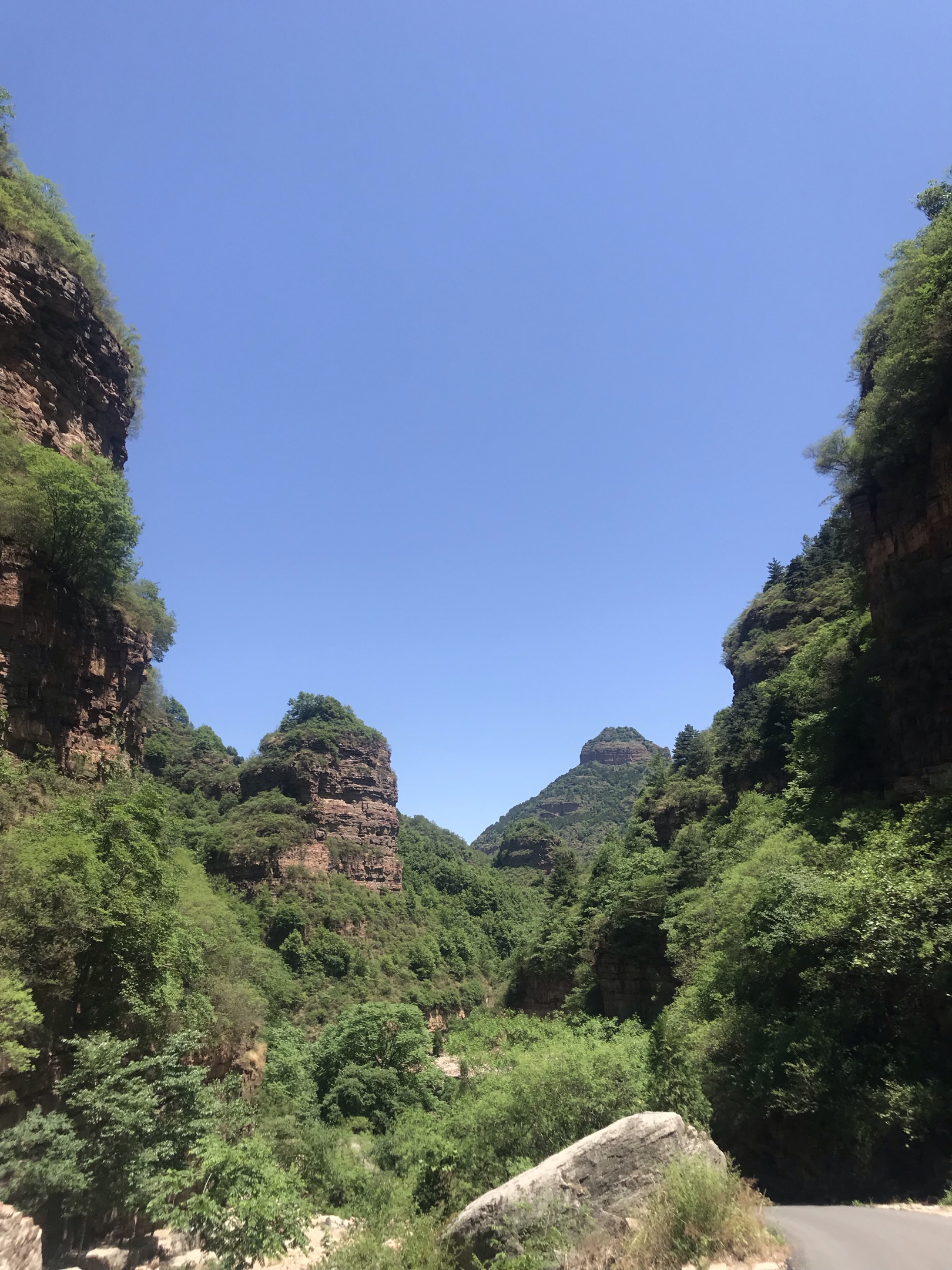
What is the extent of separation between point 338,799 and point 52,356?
2043 inches

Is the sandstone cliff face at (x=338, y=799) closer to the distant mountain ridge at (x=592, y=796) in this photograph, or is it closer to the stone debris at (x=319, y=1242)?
the stone debris at (x=319, y=1242)

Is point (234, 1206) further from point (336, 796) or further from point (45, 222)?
point (336, 796)

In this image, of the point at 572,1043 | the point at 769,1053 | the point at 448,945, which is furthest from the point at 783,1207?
the point at 448,945

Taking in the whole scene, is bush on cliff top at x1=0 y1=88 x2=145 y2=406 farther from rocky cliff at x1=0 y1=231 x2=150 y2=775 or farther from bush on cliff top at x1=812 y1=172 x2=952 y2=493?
bush on cliff top at x1=812 y1=172 x2=952 y2=493

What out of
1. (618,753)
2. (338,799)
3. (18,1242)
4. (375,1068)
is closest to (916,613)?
(18,1242)

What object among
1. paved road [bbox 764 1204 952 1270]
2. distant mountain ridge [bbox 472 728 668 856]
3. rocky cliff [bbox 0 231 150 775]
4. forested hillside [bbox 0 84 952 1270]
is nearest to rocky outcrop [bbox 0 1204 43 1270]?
forested hillside [bbox 0 84 952 1270]

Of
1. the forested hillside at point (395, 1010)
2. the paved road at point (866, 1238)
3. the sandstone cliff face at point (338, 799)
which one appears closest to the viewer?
the paved road at point (866, 1238)

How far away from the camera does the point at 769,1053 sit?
1409cm

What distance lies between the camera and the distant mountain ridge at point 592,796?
13725 centimetres

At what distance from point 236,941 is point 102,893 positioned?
15.6 m

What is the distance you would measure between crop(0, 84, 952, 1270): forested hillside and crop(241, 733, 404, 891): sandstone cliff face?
2724 centimetres

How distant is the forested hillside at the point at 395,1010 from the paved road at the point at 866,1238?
2.08 m

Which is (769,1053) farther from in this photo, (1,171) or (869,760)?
(1,171)

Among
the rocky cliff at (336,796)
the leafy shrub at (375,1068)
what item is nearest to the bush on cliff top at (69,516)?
the leafy shrub at (375,1068)
